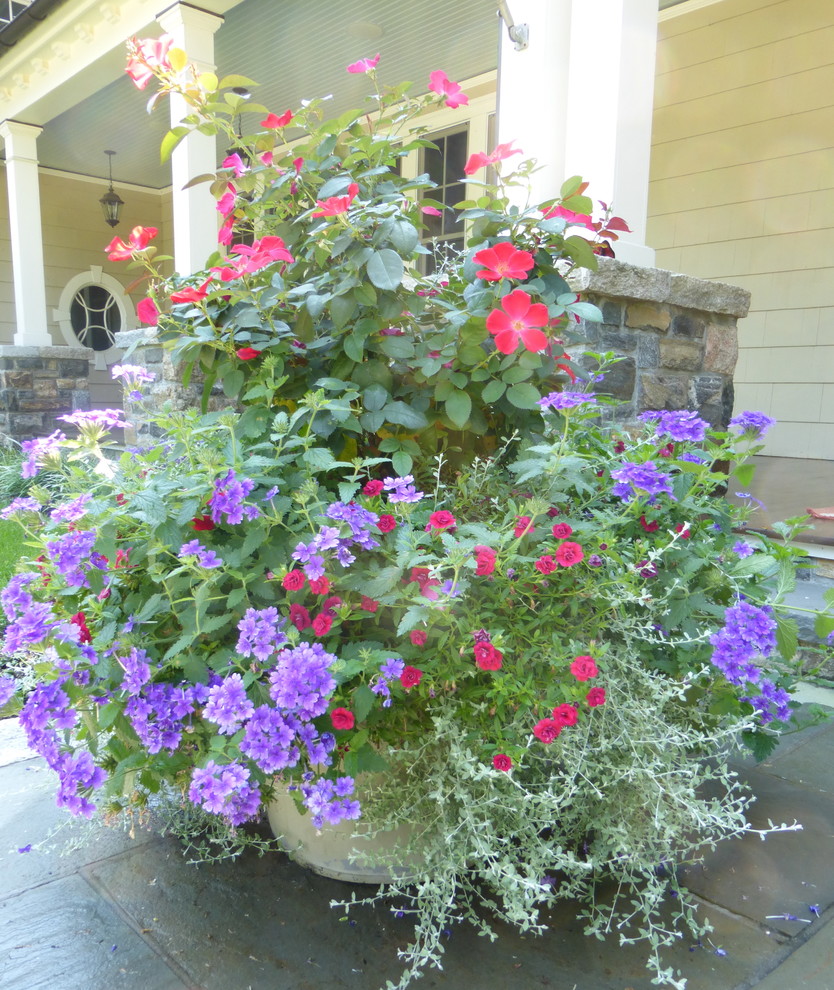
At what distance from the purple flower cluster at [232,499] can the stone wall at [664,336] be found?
1.41 m

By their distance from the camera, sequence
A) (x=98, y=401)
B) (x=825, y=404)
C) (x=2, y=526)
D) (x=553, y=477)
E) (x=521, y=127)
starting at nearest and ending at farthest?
1. (x=553, y=477)
2. (x=521, y=127)
3. (x=2, y=526)
4. (x=825, y=404)
5. (x=98, y=401)

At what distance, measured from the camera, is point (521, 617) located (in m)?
1.27

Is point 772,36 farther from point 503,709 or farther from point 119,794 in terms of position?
point 119,794

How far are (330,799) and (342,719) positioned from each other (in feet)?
0.40

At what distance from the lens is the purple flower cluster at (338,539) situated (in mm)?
1153

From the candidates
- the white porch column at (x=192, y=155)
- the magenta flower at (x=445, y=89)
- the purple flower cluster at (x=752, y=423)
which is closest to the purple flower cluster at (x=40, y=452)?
the magenta flower at (x=445, y=89)

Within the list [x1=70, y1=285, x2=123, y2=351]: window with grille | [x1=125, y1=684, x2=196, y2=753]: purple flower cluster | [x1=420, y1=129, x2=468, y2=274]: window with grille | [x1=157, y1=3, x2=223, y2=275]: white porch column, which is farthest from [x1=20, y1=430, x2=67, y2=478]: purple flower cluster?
[x1=70, y1=285, x2=123, y2=351]: window with grille

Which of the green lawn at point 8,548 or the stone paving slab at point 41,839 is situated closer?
the stone paving slab at point 41,839

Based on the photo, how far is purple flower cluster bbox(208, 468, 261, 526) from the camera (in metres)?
1.21

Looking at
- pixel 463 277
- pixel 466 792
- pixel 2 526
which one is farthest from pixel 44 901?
pixel 2 526

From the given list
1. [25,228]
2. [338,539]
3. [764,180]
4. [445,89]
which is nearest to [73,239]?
[25,228]

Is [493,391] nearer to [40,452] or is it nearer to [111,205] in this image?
[40,452]

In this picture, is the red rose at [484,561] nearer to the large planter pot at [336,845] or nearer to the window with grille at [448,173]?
the large planter pot at [336,845]

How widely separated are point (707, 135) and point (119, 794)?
5212mm
